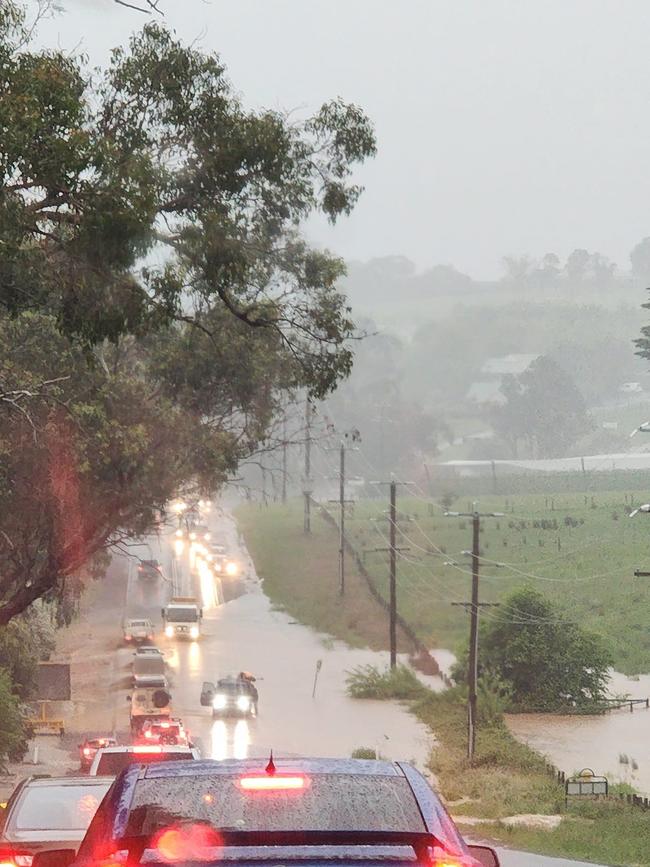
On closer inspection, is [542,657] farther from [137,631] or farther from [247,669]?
[137,631]

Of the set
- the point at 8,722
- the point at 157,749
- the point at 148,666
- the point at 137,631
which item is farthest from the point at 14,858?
the point at 137,631

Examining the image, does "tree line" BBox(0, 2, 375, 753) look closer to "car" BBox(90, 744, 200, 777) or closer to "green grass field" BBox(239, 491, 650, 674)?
"car" BBox(90, 744, 200, 777)

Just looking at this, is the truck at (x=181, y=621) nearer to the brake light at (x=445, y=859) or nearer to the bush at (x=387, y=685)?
the bush at (x=387, y=685)

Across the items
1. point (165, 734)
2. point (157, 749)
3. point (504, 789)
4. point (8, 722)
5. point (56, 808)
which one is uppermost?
point (56, 808)

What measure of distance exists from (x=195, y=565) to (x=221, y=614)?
13175 millimetres

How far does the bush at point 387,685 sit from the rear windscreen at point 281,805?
55655 mm

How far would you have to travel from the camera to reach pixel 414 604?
83562mm

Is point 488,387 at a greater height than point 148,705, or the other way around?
point 488,387

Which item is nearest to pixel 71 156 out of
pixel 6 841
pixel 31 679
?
pixel 6 841

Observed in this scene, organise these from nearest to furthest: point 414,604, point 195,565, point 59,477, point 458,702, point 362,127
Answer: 1. point 362,127
2. point 59,477
3. point 458,702
4. point 414,604
5. point 195,565

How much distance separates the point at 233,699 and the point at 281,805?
53.2 meters

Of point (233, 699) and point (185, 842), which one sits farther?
point (233, 699)

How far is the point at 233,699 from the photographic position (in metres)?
57.3

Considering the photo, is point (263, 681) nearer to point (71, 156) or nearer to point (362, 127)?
point (362, 127)
